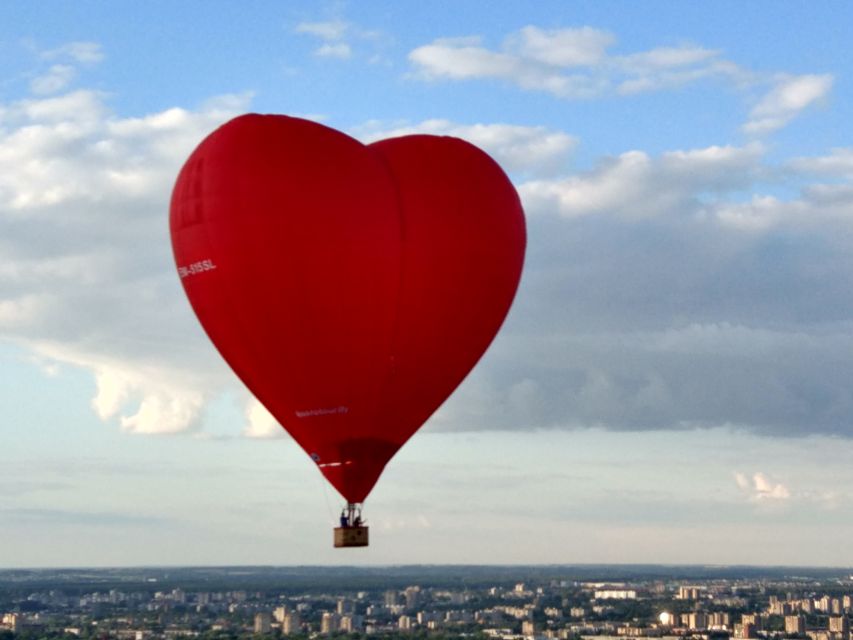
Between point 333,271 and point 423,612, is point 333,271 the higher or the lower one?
the higher one

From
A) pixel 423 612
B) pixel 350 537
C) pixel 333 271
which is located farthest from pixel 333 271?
pixel 423 612

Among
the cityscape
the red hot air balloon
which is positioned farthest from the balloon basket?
the cityscape

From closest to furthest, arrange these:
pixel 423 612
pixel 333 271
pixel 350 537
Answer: pixel 350 537, pixel 333 271, pixel 423 612

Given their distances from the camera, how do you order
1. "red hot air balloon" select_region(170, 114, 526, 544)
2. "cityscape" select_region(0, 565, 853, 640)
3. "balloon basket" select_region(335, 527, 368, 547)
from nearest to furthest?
1. "balloon basket" select_region(335, 527, 368, 547)
2. "red hot air balloon" select_region(170, 114, 526, 544)
3. "cityscape" select_region(0, 565, 853, 640)

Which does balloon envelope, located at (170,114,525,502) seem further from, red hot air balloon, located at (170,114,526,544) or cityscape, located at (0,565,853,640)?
cityscape, located at (0,565,853,640)

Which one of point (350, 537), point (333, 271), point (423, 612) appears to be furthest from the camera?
point (423, 612)

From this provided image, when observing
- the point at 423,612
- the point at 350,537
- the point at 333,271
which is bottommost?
the point at 350,537

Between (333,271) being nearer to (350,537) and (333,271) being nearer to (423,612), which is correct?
(350,537)

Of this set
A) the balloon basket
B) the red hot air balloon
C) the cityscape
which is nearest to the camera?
the balloon basket
